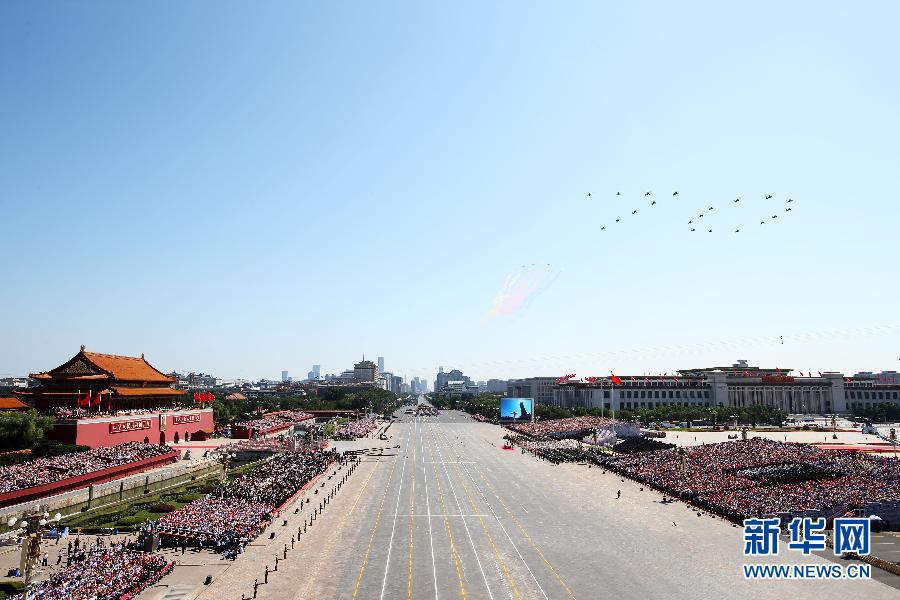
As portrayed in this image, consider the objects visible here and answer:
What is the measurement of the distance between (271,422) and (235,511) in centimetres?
8419

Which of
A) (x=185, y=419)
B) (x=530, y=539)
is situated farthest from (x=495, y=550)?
(x=185, y=419)

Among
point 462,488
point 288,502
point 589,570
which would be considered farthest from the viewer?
point 462,488

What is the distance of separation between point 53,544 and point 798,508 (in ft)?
166

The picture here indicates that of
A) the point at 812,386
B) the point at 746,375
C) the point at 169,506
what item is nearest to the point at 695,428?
the point at 746,375

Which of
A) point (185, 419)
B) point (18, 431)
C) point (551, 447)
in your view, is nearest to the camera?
point (18, 431)

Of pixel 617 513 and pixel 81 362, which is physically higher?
pixel 81 362

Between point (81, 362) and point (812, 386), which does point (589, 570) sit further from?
point (812, 386)

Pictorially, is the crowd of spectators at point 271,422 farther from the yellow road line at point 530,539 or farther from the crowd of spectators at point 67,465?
the yellow road line at point 530,539

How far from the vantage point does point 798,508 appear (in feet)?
147

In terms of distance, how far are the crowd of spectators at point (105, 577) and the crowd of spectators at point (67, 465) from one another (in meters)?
19.3

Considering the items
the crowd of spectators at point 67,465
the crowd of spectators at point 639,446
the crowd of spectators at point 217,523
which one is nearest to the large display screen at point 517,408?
the crowd of spectators at point 639,446

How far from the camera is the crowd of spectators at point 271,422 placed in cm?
10736

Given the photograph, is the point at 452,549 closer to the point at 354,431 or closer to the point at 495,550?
the point at 495,550

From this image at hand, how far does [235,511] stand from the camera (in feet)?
144
